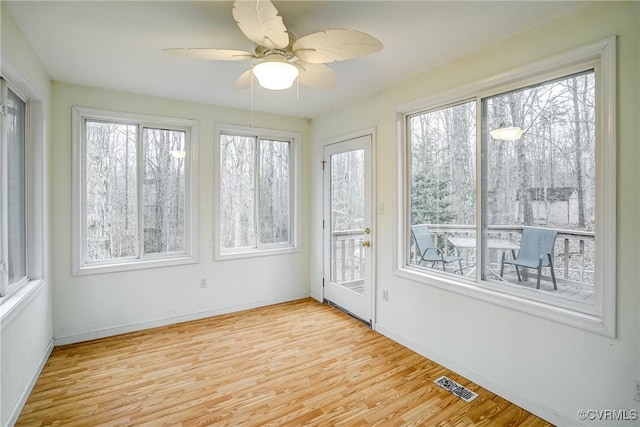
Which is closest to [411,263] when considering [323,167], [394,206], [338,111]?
[394,206]

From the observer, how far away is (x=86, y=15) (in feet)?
6.37

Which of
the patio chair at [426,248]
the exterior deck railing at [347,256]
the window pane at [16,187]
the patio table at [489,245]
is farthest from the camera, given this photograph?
the exterior deck railing at [347,256]

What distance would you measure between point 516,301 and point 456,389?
788 millimetres

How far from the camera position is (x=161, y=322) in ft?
11.6

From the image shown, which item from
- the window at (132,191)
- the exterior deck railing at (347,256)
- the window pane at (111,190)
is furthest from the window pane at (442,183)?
the window pane at (111,190)

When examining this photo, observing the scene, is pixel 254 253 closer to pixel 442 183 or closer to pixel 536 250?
pixel 442 183

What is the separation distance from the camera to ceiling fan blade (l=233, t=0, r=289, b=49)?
138 cm

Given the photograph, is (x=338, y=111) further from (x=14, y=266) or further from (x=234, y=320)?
(x=14, y=266)

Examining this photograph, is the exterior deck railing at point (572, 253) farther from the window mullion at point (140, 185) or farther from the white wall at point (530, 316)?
the window mullion at point (140, 185)

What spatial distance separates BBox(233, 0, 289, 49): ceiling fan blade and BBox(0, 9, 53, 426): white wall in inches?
59.5

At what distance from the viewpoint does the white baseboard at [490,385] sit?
2.01 metres

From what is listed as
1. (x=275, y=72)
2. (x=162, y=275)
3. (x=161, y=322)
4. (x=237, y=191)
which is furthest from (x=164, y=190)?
(x=275, y=72)

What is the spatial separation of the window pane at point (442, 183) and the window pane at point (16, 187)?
124 inches

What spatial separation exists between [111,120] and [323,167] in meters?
2.38
